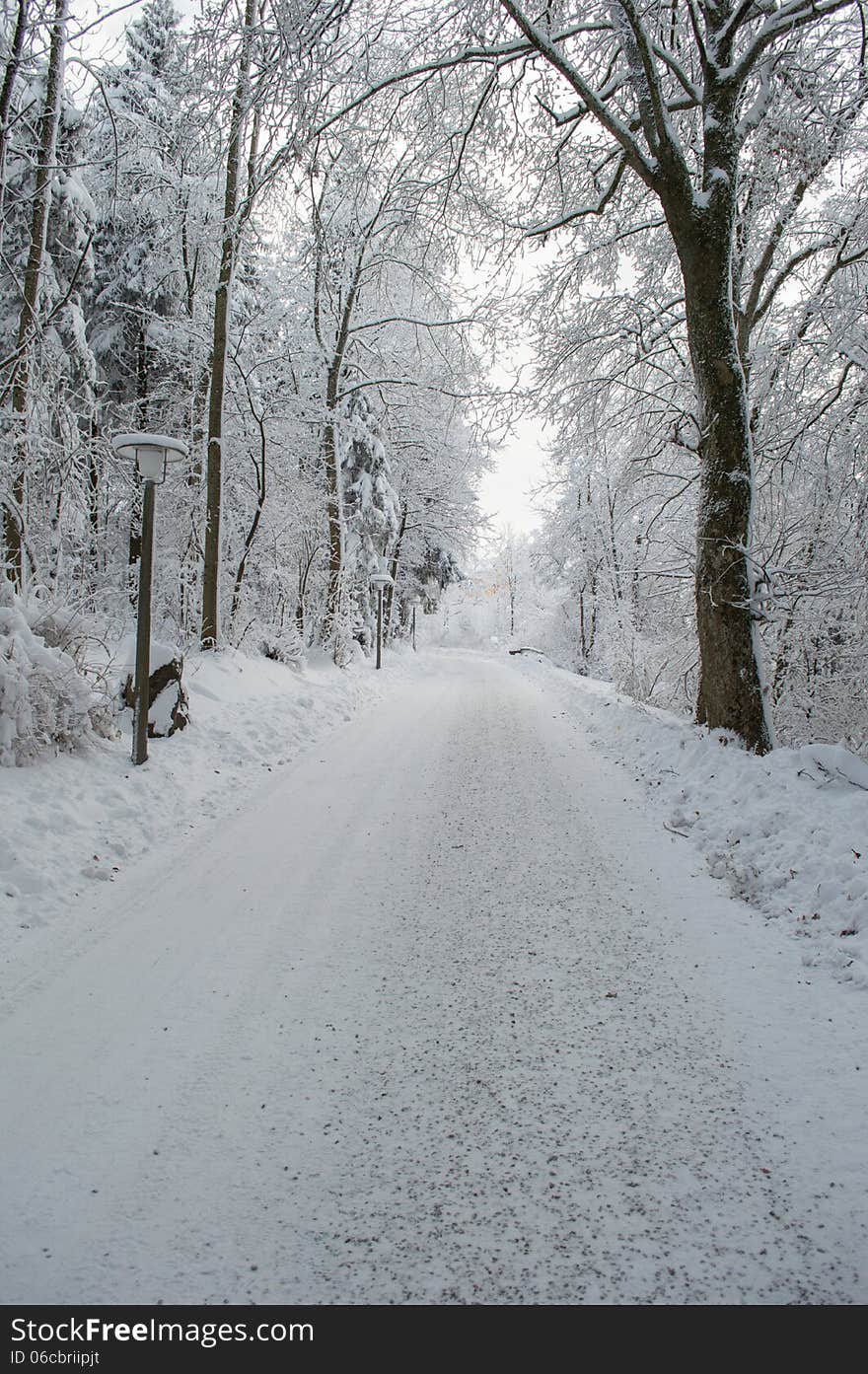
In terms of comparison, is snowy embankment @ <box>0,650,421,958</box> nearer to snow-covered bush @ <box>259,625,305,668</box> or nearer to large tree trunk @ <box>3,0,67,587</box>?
large tree trunk @ <box>3,0,67,587</box>

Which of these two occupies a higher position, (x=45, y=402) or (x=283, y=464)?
(x=283, y=464)

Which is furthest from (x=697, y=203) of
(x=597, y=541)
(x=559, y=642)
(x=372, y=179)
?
(x=559, y=642)

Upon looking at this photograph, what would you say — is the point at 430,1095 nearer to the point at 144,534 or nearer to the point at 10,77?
the point at 144,534

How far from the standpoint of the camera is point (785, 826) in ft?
14.6

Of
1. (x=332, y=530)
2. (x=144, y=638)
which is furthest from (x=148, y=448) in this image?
(x=332, y=530)

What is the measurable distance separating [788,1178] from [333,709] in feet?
Result: 30.2

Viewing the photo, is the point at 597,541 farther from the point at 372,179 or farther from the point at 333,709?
the point at 372,179

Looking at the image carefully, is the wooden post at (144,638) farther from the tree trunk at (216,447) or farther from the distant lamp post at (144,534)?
the tree trunk at (216,447)

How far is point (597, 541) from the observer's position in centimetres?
2591

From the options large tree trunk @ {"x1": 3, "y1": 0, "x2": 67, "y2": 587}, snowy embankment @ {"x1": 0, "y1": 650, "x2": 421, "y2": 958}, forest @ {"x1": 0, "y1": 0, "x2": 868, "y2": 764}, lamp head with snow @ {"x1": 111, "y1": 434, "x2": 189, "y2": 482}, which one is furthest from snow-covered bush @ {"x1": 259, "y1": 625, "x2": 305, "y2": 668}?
lamp head with snow @ {"x1": 111, "y1": 434, "x2": 189, "y2": 482}

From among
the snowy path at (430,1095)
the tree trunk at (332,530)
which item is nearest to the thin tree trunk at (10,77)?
the snowy path at (430,1095)

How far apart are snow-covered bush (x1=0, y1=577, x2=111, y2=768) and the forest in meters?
0.03

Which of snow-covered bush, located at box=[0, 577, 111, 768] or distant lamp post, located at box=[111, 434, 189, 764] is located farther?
distant lamp post, located at box=[111, 434, 189, 764]

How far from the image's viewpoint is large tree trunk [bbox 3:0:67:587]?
6309mm
